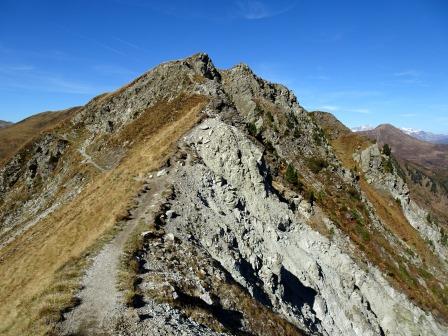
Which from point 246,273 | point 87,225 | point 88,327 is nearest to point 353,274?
point 246,273

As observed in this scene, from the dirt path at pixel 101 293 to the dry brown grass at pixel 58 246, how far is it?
0.96 metres

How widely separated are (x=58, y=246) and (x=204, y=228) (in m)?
13.4

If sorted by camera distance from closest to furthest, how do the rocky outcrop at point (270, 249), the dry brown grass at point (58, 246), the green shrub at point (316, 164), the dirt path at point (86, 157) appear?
the dry brown grass at point (58, 246) → the rocky outcrop at point (270, 249) → the dirt path at point (86, 157) → the green shrub at point (316, 164)

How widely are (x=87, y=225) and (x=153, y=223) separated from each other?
8598 mm

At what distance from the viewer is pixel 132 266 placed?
24.1 m

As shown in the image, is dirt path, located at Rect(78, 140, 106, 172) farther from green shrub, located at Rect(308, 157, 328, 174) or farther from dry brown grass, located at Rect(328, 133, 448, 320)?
dry brown grass, located at Rect(328, 133, 448, 320)

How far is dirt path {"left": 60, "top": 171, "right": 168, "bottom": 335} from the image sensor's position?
1803cm

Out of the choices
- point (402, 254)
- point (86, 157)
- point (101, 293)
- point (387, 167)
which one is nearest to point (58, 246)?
point (101, 293)

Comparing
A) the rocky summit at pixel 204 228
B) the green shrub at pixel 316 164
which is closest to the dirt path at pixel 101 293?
the rocky summit at pixel 204 228

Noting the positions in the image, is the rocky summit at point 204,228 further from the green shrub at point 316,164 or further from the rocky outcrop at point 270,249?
the green shrub at point 316,164

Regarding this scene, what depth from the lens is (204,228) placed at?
1359 inches

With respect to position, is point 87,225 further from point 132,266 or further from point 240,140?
point 240,140

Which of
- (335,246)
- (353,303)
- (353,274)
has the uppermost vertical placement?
(335,246)

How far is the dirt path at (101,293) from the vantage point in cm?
1803
